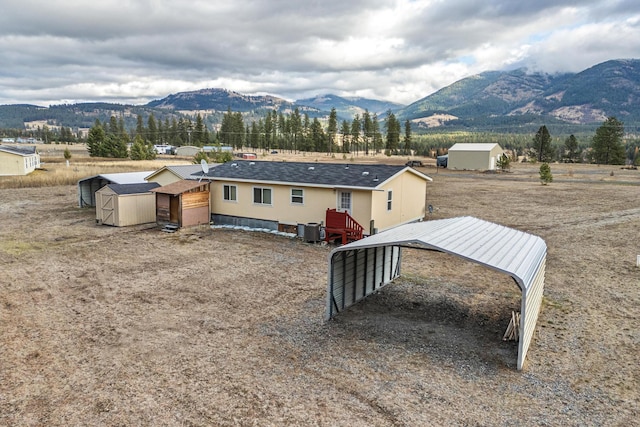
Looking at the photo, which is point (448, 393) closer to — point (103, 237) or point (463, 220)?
point (463, 220)

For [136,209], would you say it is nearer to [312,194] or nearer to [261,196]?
[261,196]

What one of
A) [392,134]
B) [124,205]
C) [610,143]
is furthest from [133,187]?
[392,134]

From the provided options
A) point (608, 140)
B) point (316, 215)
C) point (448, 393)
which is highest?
point (608, 140)

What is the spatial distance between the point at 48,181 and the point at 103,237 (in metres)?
27.1

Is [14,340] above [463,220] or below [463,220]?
below

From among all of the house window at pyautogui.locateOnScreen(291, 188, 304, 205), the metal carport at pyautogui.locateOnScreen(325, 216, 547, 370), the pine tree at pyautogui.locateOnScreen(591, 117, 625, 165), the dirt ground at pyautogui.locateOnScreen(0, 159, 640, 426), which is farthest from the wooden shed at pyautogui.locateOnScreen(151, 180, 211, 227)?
the pine tree at pyautogui.locateOnScreen(591, 117, 625, 165)

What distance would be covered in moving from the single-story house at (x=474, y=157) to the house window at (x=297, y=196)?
2110 inches

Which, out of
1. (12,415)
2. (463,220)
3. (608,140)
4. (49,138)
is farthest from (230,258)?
(49,138)

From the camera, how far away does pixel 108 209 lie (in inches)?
929

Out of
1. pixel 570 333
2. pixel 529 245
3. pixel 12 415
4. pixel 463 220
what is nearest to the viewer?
pixel 12 415

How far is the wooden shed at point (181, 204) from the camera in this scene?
74.6 feet

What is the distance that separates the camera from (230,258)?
56.3 feet

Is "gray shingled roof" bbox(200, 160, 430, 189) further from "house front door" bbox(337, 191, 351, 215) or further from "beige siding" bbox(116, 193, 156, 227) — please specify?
"beige siding" bbox(116, 193, 156, 227)

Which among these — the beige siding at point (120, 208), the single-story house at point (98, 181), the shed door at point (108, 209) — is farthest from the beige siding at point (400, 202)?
the single-story house at point (98, 181)
